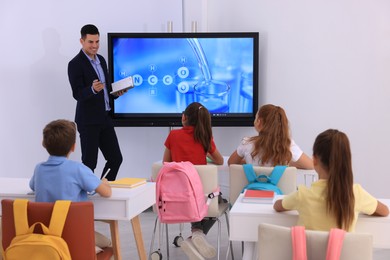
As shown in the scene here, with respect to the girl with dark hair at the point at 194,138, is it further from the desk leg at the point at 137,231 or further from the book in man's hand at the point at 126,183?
the book in man's hand at the point at 126,183

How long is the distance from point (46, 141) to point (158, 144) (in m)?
4.01

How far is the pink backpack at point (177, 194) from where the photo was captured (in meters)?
3.80

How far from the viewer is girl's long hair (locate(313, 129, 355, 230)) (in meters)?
2.60

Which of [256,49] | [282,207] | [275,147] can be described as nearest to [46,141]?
[282,207]

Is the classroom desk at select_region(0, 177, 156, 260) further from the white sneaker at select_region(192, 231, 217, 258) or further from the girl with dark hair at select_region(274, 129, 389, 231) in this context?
the girl with dark hair at select_region(274, 129, 389, 231)

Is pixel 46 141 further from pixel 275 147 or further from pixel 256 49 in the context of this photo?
pixel 256 49

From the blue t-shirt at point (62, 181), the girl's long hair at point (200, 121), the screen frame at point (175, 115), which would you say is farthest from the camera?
the screen frame at point (175, 115)

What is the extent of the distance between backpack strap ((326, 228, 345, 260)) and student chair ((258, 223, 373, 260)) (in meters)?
0.02

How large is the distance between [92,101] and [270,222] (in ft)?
11.4

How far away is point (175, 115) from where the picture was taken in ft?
21.8

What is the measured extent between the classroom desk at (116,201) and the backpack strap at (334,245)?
1.33 m

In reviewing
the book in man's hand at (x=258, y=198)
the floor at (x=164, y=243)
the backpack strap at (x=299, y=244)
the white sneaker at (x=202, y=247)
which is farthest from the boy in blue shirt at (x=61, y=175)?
the floor at (x=164, y=243)

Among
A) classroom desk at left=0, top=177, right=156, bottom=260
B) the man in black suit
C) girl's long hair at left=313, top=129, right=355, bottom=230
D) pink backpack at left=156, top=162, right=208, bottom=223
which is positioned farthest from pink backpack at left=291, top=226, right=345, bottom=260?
the man in black suit

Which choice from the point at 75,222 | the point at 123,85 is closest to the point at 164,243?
the point at 123,85
